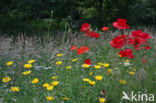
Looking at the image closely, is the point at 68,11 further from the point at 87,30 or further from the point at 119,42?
the point at 119,42

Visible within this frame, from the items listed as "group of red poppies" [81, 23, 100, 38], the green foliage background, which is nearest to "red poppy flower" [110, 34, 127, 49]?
"group of red poppies" [81, 23, 100, 38]

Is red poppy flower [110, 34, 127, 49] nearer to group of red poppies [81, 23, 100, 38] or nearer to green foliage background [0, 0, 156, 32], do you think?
group of red poppies [81, 23, 100, 38]

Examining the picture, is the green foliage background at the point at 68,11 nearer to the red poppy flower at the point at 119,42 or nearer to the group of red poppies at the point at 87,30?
the group of red poppies at the point at 87,30

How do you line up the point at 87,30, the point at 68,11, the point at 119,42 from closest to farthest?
the point at 119,42, the point at 87,30, the point at 68,11

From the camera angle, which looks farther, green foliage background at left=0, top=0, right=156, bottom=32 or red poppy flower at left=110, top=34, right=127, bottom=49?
green foliage background at left=0, top=0, right=156, bottom=32

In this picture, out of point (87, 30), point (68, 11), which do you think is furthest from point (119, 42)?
point (68, 11)

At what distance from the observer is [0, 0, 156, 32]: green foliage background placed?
9930 mm

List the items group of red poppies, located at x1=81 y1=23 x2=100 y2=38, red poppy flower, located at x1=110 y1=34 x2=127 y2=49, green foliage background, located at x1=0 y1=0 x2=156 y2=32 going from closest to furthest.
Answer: red poppy flower, located at x1=110 y1=34 x2=127 y2=49 < group of red poppies, located at x1=81 y1=23 x2=100 y2=38 < green foliage background, located at x1=0 y1=0 x2=156 y2=32

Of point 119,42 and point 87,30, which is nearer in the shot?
point 119,42

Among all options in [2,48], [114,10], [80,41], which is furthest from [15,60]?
[114,10]

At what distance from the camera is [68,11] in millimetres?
10539

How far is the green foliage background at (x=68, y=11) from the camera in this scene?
32.6 feet

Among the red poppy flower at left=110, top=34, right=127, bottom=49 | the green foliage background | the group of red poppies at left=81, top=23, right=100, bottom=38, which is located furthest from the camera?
the green foliage background

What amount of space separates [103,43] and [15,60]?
2.57 metres
